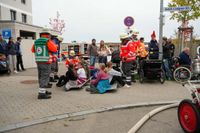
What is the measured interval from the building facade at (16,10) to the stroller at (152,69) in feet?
59.1

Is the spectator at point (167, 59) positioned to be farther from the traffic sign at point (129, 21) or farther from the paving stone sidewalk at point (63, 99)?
the traffic sign at point (129, 21)

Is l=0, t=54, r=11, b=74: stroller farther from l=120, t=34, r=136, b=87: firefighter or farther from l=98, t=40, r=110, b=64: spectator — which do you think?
l=120, t=34, r=136, b=87: firefighter

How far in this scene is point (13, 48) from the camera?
37.9ft

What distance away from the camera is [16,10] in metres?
24.4

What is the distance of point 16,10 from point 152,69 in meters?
20.9

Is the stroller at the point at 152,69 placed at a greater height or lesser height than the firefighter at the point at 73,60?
lesser

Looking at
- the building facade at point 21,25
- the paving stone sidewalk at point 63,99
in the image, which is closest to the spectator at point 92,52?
the building facade at point 21,25

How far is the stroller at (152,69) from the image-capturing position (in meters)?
8.66

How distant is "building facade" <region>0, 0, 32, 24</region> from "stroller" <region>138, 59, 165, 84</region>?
18001 mm

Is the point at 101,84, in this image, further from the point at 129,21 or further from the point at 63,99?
the point at 129,21

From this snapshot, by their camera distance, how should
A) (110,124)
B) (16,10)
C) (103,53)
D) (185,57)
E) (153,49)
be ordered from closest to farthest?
(110,124) < (185,57) < (153,49) < (103,53) < (16,10)

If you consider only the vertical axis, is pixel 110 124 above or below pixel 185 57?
below

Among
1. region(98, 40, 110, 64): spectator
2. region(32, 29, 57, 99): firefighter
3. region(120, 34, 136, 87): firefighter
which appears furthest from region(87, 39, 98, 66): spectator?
region(32, 29, 57, 99): firefighter

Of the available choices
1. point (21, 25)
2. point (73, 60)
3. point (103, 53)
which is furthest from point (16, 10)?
point (73, 60)
